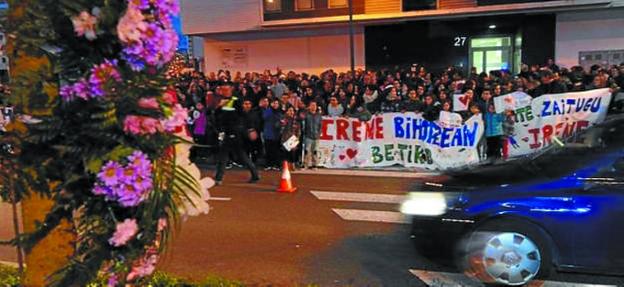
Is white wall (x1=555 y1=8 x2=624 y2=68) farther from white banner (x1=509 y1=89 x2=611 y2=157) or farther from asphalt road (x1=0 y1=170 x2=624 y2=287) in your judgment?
asphalt road (x1=0 y1=170 x2=624 y2=287)

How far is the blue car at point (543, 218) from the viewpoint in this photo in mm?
5031

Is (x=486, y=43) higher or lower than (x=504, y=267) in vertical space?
higher

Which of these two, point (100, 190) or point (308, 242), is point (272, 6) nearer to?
point (308, 242)

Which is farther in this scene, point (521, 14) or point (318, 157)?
point (521, 14)

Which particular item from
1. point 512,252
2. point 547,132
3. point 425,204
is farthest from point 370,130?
point 512,252

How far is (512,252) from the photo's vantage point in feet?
17.0

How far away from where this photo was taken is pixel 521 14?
21531mm

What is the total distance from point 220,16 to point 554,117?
58.0ft

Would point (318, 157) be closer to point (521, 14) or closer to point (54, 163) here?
point (54, 163)

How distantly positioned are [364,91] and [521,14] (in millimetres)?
9750

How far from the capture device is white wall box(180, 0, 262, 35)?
25375 millimetres

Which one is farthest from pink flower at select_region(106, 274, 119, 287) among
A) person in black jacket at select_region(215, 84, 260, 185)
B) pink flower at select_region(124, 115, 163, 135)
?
person in black jacket at select_region(215, 84, 260, 185)

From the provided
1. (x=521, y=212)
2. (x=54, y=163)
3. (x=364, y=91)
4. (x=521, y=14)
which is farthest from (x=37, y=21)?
(x=521, y=14)

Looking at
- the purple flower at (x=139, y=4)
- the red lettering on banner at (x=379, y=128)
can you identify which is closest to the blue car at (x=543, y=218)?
the purple flower at (x=139, y=4)
